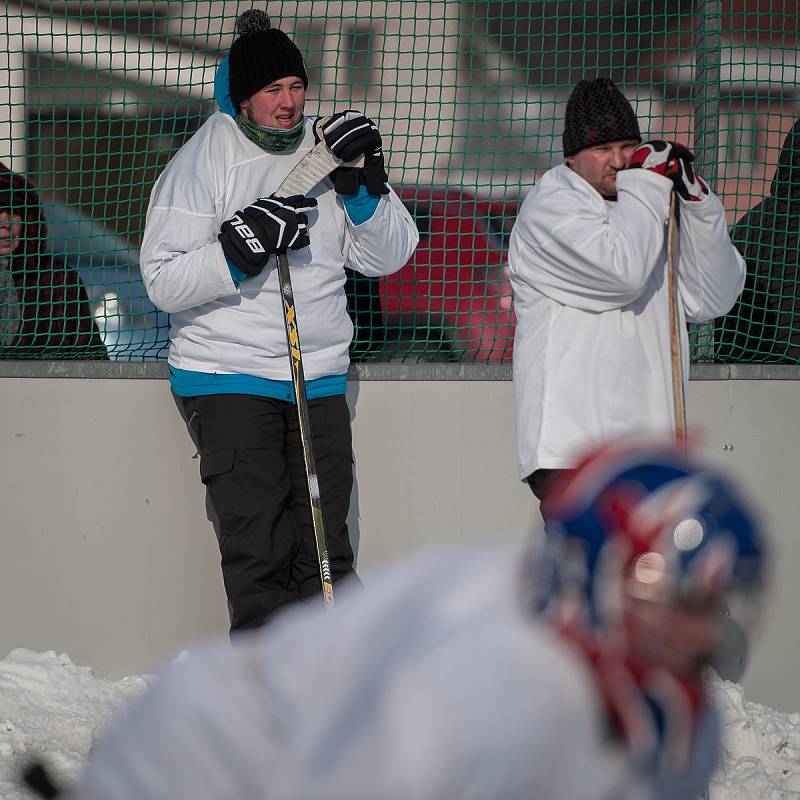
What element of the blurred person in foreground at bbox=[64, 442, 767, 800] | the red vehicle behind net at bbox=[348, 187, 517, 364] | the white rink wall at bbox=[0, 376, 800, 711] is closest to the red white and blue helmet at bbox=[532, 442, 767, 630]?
the blurred person in foreground at bbox=[64, 442, 767, 800]

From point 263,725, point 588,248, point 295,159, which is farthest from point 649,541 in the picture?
point 295,159

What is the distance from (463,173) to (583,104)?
3.77 feet

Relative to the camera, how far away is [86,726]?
4.02 meters

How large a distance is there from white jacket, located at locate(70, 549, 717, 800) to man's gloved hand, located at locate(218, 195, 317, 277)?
7.94 feet

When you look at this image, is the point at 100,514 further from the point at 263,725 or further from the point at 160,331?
the point at 263,725

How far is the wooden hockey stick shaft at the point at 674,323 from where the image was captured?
3.54m

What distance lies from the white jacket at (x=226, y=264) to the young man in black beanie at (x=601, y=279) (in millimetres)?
627

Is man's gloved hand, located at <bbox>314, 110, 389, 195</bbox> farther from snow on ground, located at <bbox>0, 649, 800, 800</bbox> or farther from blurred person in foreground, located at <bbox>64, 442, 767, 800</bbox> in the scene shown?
blurred person in foreground, located at <bbox>64, 442, 767, 800</bbox>

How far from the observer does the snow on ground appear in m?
3.66

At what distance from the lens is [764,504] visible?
4.40 metres

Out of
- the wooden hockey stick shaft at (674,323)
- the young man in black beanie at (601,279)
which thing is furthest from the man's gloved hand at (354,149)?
the wooden hockey stick shaft at (674,323)

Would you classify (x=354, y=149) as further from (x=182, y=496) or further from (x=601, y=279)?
(x=182, y=496)

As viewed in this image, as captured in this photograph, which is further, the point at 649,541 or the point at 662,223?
the point at 662,223

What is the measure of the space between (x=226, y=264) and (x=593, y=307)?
43.2 inches
